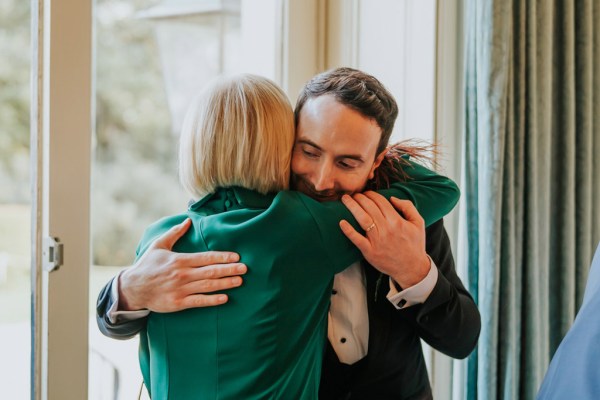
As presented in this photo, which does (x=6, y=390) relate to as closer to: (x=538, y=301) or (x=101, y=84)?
A: (x=101, y=84)

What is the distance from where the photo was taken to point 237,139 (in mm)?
1068

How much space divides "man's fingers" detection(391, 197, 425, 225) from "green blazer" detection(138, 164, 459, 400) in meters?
0.10

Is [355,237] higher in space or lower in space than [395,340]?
higher

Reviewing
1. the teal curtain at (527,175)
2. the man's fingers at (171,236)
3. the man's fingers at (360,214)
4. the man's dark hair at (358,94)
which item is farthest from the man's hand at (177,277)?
the teal curtain at (527,175)

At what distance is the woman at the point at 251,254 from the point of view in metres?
1.02

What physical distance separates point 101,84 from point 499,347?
53.8 inches

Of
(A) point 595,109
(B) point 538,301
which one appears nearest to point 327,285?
(B) point 538,301

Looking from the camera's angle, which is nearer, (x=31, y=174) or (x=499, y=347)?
(x=31, y=174)

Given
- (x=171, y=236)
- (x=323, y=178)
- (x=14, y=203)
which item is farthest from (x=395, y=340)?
(x=14, y=203)

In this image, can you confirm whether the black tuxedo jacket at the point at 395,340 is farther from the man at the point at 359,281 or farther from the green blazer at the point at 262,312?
the green blazer at the point at 262,312

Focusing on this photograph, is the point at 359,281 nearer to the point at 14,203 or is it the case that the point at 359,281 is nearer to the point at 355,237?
the point at 355,237

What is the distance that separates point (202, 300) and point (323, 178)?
0.30 meters

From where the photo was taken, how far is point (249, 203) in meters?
1.09

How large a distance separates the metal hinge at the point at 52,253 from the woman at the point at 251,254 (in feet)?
1.54
